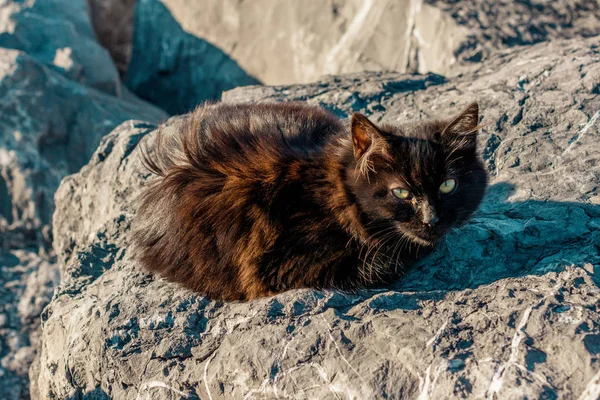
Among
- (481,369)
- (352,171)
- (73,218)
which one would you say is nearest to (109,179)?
(73,218)

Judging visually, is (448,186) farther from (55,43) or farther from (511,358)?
(55,43)

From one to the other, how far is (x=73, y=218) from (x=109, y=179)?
479 millimetres

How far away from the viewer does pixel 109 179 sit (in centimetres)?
477

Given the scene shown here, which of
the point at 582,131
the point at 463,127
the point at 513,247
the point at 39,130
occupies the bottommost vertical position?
the point at 39,130

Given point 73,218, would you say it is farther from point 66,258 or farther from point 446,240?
point 446,240

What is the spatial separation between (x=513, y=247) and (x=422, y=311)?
73 centimetres

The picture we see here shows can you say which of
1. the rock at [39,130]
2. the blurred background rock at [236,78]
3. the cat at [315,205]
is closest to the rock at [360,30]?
the blurred background rock at [236,78]

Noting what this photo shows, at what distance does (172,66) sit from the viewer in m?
9.35

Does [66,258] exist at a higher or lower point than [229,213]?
lower

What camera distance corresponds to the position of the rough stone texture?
2.77 metres

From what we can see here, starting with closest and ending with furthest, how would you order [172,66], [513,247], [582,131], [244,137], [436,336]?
[436,336], [513,247], [244,137], [582,131], [172,66]

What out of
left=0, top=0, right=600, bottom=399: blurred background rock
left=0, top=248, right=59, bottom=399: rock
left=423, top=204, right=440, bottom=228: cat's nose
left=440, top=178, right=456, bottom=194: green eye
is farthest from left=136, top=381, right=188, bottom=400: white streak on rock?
left=0, top=248, right=59, bottom=399: rock

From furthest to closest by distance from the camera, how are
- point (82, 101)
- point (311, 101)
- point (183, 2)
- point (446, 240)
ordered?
point (183, 2) → point (82, 101) → point (311, 101) → point (446, 240)

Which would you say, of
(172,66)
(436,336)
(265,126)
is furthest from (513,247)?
(172,66)
